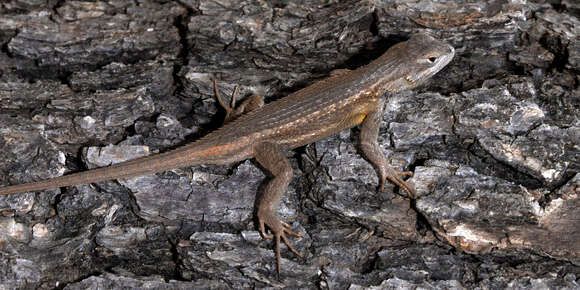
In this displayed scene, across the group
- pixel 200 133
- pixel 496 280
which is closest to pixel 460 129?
pixel 496 280

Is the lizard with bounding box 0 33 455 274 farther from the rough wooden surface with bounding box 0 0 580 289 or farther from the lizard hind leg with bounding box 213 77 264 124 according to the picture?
the rough wooden surface with bounding box 0 0 580 289

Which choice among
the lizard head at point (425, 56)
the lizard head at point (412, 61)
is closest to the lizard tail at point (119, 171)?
the lizard head at point (412, 61)

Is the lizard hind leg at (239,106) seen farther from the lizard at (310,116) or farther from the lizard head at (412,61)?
the lizard head at (412,61)

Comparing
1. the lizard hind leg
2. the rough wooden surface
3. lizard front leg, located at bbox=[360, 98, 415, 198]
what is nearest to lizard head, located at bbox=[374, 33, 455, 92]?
the rough wooden surface

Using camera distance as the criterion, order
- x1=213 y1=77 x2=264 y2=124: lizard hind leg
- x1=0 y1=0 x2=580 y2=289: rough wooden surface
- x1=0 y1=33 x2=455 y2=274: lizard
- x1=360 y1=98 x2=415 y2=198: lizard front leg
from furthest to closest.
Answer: x1=213 y1=77 x2=264 y2=124: lizard hind leg < x1=0 y1=33 x2=455 y2=274: lizard < x1=360 y1=98 x2=415 y2=198: lizard front leg < x1=0 y1=0 x2=580 y2=289: rough wooden surface

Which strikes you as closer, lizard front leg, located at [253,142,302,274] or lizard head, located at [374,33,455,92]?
lizard front leg, located at [253,142,302,274]

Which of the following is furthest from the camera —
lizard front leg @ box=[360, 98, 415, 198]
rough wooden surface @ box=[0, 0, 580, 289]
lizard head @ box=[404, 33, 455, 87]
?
lizard head @ box=[404, 33, 455, 87]
